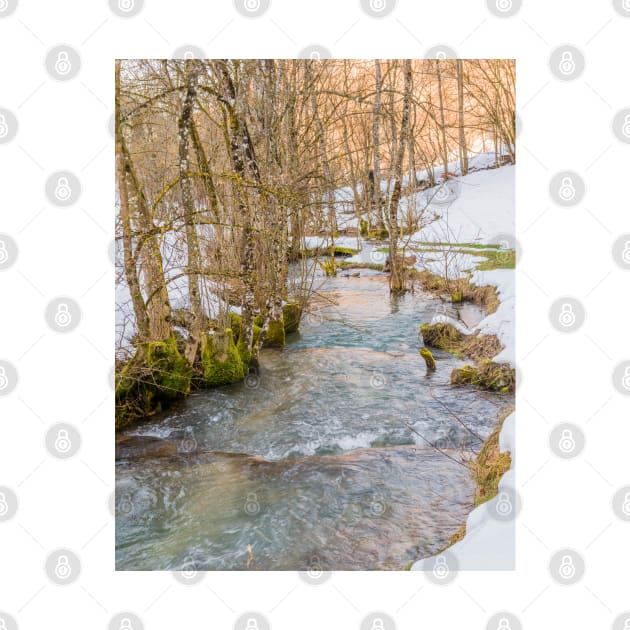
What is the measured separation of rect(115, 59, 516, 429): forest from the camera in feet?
11.5

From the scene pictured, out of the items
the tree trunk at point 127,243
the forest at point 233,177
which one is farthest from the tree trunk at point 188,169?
the tree trunk at point 127,243

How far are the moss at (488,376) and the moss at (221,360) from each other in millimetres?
1955

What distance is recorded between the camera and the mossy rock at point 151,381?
11.7 ft

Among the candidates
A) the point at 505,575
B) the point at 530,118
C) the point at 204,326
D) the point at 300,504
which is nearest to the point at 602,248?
the point at 530,118

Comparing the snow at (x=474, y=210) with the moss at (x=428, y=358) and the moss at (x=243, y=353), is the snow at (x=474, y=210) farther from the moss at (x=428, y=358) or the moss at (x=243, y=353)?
the moss at (x=243, y=353)

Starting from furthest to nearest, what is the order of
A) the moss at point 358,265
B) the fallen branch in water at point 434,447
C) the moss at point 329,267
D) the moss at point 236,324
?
the moss at point 358,265, the moss at point 329,267, the moss at point 236,324, the fallen branch in water at point 434,447

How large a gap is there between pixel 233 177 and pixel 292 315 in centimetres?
179

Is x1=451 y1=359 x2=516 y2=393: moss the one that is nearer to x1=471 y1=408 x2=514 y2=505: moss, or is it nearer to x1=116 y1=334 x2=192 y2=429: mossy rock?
x1=471 y1=408 x2=514 y2=505: moss

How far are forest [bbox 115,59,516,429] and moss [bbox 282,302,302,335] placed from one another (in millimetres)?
15

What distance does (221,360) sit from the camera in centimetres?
434

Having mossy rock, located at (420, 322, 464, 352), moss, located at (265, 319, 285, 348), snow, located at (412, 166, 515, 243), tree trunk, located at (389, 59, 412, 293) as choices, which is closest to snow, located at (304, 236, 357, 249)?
tree trunk, located at (389, 59, 412, 293)

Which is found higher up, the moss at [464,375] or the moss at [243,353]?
the moss at [464,375]

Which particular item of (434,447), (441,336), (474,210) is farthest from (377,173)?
→ (434,447)

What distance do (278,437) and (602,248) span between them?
8.20 feet
